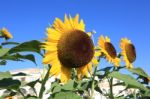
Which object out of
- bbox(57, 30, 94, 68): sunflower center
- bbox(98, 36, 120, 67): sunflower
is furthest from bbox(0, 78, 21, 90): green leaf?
bbox(98, 36, 120, 67): sunflower

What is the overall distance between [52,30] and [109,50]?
1883 mm

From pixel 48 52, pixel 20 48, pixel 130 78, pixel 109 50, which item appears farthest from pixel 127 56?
pixel 20 48

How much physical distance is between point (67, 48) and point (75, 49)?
0.06 meters

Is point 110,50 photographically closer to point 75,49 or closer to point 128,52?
point 128,52

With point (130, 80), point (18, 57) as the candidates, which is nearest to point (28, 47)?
point (18, 57)

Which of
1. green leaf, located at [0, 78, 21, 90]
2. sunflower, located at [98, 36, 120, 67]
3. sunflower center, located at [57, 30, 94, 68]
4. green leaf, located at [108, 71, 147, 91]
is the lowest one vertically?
green leaf, located at [0, 78, 21, 90]

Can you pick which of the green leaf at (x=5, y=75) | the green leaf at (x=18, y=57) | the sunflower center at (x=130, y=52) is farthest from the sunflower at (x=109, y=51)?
the green leaf at (x=5, y=75)

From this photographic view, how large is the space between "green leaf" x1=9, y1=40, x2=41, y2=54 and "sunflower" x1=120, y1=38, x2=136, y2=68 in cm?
214

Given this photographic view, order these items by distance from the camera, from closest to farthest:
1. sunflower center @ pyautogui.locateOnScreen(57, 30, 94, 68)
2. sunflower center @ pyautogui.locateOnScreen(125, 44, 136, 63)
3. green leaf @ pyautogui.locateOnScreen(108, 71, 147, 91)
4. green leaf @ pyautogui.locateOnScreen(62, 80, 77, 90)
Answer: sunflower center @ pyautogui.locateOnScreen(57, 30, 94, 68) < green leaf @ pyautogui.locateOnScreen(108, 71, 147, 91) < green leaf @ pyautogui.locateOnScreen(62, 80, 77, 90) < sunflower center @ pyautogui.locateOnScreen(125, 44, 136, 63)

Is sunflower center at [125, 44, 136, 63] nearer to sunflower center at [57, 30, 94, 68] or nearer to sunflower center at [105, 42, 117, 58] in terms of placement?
sunflower center at [105, 42, 117, 58]

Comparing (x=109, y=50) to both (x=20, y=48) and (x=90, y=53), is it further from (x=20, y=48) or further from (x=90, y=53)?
(x=20, y=48)

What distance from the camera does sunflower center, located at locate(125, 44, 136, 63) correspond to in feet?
15.1

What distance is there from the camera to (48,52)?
268cm

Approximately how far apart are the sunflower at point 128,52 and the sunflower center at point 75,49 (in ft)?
5.02
